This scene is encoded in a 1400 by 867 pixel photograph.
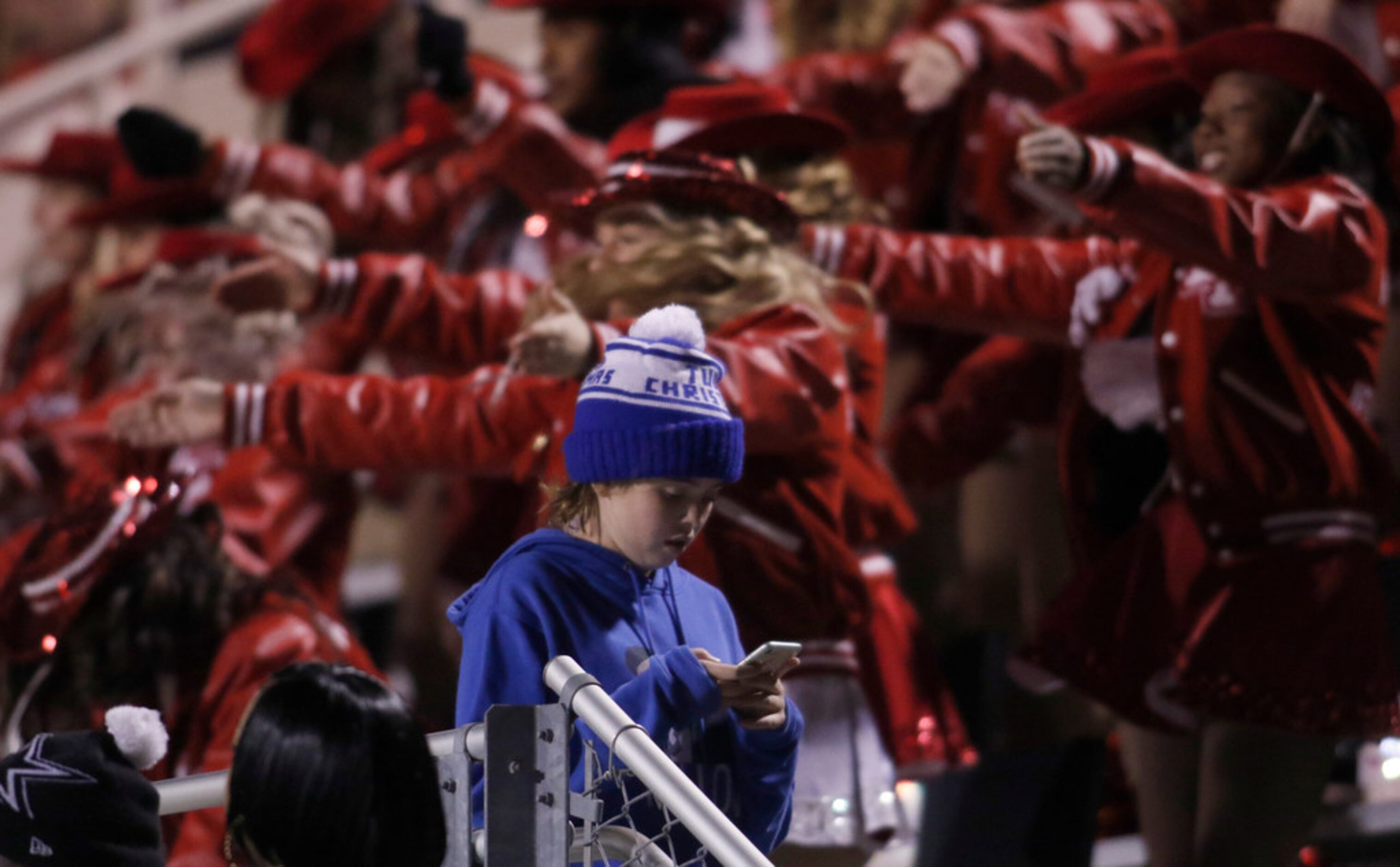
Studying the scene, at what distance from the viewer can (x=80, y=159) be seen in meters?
4.88

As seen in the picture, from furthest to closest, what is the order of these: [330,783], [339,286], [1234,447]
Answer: [339,286] < [1234,447] < [330,783]

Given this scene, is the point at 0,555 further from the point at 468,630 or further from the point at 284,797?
the point at 284,797

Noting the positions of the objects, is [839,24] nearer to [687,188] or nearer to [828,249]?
[828,249]

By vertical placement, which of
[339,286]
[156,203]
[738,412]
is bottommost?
[156,203]

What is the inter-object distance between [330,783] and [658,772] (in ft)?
1.01

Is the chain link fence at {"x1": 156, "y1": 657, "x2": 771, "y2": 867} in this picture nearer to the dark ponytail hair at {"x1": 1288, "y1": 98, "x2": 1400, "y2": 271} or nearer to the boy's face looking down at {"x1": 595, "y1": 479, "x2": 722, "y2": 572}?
the boy's face looking down at {"x1": 595, "y1": 479, "x2": 722, "y2": 572}

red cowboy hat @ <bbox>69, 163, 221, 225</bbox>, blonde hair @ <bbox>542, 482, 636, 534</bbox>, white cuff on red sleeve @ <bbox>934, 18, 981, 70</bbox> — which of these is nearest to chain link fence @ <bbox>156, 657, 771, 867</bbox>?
blonde hair @ <bbox>542, 482, 636, 534</bbox>

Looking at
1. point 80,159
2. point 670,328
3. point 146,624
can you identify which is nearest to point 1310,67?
point 670,328

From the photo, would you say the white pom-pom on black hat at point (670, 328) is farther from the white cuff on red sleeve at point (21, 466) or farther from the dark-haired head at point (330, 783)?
the white cuff on red sleeve at point (21, 466)

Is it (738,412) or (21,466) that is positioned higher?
(738,412)

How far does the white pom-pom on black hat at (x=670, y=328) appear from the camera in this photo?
7.44ft

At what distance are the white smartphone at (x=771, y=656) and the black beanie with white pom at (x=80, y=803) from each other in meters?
0.59

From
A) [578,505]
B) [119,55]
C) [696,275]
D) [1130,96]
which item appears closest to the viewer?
[578,505]

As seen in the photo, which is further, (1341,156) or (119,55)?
(119,55)
